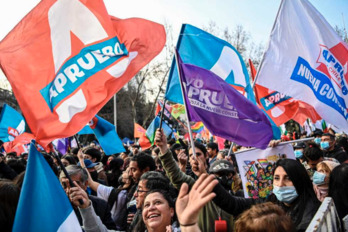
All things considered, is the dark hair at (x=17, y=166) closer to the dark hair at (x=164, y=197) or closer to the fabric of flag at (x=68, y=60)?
the fabric of flag at (x=68, y=60)

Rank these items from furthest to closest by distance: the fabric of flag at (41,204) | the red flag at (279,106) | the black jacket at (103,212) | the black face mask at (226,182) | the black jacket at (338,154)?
the black jacket at (338,154) < the red flag at (279,106) < the black face mask at (226,182) < the black jacket at (103,212) < the fabric of flag at (41,204)

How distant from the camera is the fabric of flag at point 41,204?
7.93ft

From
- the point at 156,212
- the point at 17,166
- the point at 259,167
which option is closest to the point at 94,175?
the point at 17,166

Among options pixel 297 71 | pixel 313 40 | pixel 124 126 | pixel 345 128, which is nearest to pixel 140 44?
pixel 297 71

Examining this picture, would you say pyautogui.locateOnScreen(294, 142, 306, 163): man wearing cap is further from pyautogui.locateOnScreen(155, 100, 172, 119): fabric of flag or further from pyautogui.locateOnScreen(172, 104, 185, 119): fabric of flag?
pyautogui.locateOnScreen(172, 104, 185, 119): fabric of flag

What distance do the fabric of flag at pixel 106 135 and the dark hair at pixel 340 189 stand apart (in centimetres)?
382

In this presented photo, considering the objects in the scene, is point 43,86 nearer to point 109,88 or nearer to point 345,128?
point 109,88

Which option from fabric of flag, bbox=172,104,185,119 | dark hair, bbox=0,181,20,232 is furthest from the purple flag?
fabric of flag, bbox=172,104,185,119

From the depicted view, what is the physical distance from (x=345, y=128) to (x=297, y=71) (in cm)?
102

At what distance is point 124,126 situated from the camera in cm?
5066

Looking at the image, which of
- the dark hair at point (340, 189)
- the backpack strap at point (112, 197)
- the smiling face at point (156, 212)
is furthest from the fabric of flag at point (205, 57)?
the dark hair at point (340, 189)

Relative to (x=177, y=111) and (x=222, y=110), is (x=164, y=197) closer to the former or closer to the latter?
(x=222, y=110)

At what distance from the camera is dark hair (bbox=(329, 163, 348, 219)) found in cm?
313

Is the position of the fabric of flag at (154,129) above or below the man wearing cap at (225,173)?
above
